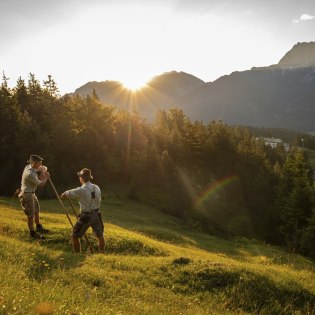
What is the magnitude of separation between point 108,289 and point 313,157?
202137 millimetres

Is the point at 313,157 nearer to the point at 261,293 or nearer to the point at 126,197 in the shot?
the point at 126,197

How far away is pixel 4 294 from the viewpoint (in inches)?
268

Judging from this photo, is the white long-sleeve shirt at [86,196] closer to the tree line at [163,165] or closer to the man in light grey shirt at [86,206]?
the man in light grey shirt at [86,206]

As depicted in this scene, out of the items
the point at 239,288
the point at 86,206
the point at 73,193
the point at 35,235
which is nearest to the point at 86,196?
the point at 86,206

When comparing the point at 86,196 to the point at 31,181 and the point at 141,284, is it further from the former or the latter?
the point at 141,284

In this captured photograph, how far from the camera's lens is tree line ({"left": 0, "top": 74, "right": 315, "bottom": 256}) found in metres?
58.7

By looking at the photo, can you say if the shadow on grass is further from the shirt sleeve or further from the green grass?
the shirt sleeve

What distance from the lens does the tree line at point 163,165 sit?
5869 cm

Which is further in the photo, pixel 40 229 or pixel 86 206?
pixel 40 229

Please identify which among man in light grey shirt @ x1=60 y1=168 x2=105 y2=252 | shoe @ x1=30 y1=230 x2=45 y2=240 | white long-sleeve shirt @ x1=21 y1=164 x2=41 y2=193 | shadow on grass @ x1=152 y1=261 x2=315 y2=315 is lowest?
shadow on grass @ x1=152 y1=261 x2=315 y2=315

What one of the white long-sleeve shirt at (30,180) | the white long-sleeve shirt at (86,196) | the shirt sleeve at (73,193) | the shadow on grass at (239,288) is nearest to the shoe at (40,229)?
the white long-sleeve shirt at (30,180)

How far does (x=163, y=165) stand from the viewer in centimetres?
7012

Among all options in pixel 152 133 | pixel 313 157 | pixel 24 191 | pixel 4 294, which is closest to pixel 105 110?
pixel 152 133

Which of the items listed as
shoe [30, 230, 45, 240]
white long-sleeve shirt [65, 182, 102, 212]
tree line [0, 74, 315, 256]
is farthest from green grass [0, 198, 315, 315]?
tree line [0, 74, 315, 256]
